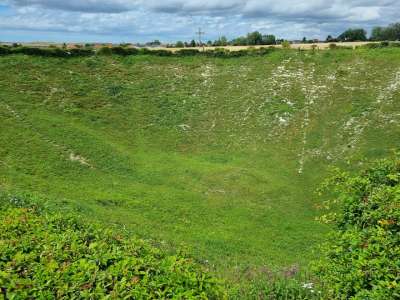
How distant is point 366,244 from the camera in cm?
1073

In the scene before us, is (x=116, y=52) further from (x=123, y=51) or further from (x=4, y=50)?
(x=4, y=50)

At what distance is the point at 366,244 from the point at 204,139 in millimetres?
28166

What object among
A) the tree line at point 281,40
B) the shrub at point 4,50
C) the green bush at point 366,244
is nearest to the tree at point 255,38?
the tree line at point 281,40

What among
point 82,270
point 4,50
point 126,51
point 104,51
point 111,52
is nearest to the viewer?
point 82,270

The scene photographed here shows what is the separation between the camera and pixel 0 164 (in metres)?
27.9

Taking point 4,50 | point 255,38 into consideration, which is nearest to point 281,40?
point 255,38

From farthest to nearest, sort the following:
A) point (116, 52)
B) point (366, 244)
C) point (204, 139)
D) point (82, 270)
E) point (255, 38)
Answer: point (255, 38)
point (116, 52)
point (204, 139)
point (366, 244)
point (82, 270)

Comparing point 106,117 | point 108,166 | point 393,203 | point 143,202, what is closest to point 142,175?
point 108,166

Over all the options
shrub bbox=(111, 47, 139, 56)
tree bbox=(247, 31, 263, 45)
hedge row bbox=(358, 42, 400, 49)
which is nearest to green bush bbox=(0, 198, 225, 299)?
shrub bbox=(111, 47, 139, 56)

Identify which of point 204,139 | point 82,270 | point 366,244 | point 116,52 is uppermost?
point 116,52

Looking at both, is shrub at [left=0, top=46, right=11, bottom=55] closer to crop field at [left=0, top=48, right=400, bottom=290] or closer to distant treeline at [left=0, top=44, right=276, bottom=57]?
distant treeline at [left=0, top=44, right=276, bottom=57]

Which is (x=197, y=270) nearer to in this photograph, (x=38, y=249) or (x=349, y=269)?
(x=38, y=249)

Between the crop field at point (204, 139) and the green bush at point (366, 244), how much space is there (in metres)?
4.81

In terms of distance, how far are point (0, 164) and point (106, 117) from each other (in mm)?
13091
